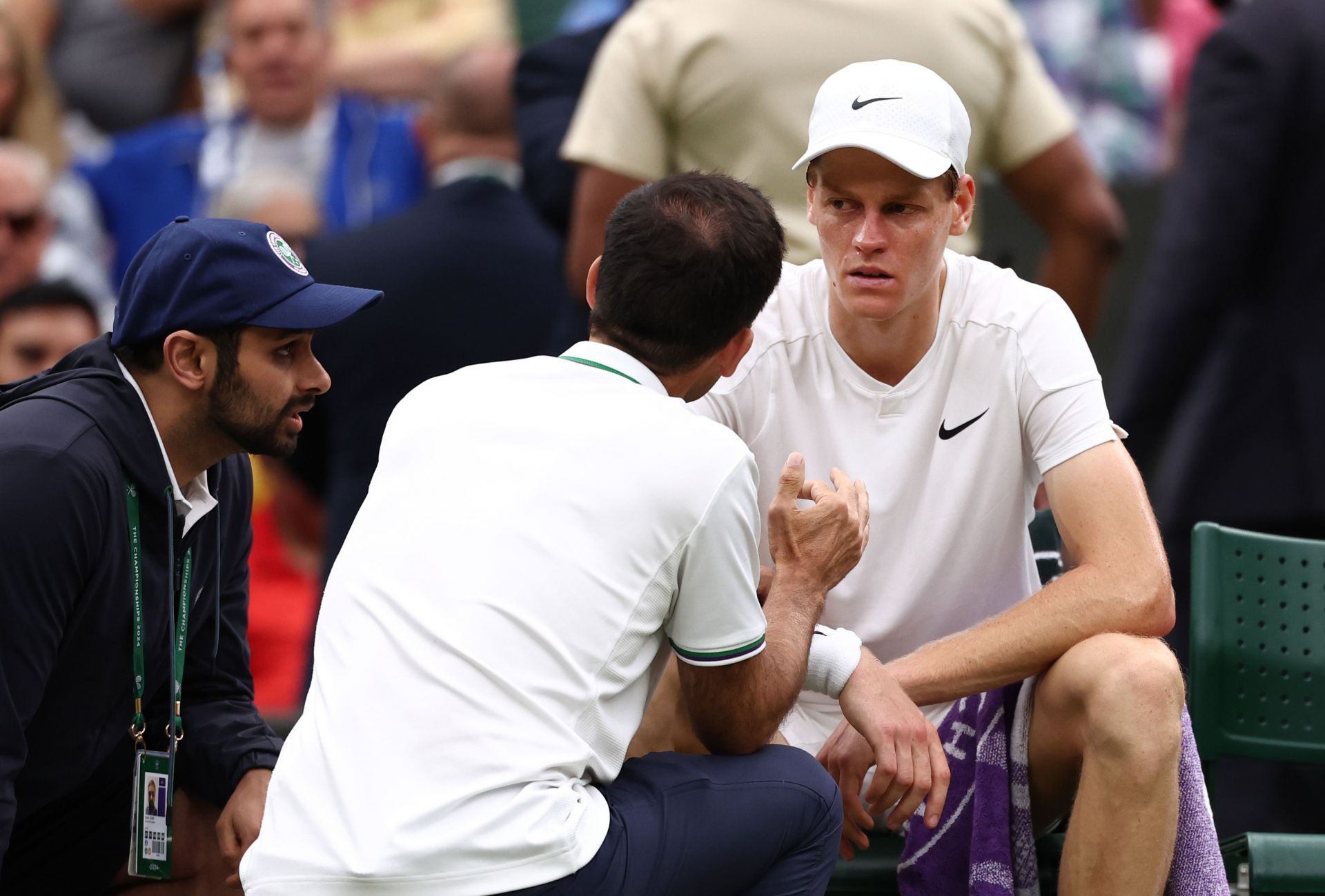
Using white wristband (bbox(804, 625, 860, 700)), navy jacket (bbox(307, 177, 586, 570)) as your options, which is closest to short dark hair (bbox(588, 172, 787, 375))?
white wristband (bbox(804, 625, 860, 700))

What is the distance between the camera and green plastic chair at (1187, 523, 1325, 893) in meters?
3.40

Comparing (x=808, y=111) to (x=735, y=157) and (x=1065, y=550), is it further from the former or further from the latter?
(x=1065, y=550)

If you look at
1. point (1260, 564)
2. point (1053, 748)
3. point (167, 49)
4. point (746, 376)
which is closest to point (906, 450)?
point (746, 376)

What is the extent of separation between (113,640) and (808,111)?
6.20 feet

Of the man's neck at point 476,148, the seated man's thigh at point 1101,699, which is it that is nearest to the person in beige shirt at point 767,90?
the man's neck at point 476,148

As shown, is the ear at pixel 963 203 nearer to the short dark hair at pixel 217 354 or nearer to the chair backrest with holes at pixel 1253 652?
the chair backrest with holes at pixel 1253 652

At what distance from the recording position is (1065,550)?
3.12 metres

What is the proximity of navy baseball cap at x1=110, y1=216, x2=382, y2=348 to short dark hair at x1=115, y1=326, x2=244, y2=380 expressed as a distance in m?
0.02

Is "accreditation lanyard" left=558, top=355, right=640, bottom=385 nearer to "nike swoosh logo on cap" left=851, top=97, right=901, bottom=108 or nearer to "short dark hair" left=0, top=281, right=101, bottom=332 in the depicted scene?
"nike swoosh logo on cap" left=851, top=97, right=901, bottom=108

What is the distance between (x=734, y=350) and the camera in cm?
268

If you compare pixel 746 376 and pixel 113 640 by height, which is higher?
pixel 746 376

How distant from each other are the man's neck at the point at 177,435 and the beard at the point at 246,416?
0.10 ft

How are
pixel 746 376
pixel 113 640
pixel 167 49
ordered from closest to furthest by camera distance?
pixel 113 640 < pixel 746 376 < pixel 167 49

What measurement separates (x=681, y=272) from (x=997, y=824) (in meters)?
1.09
